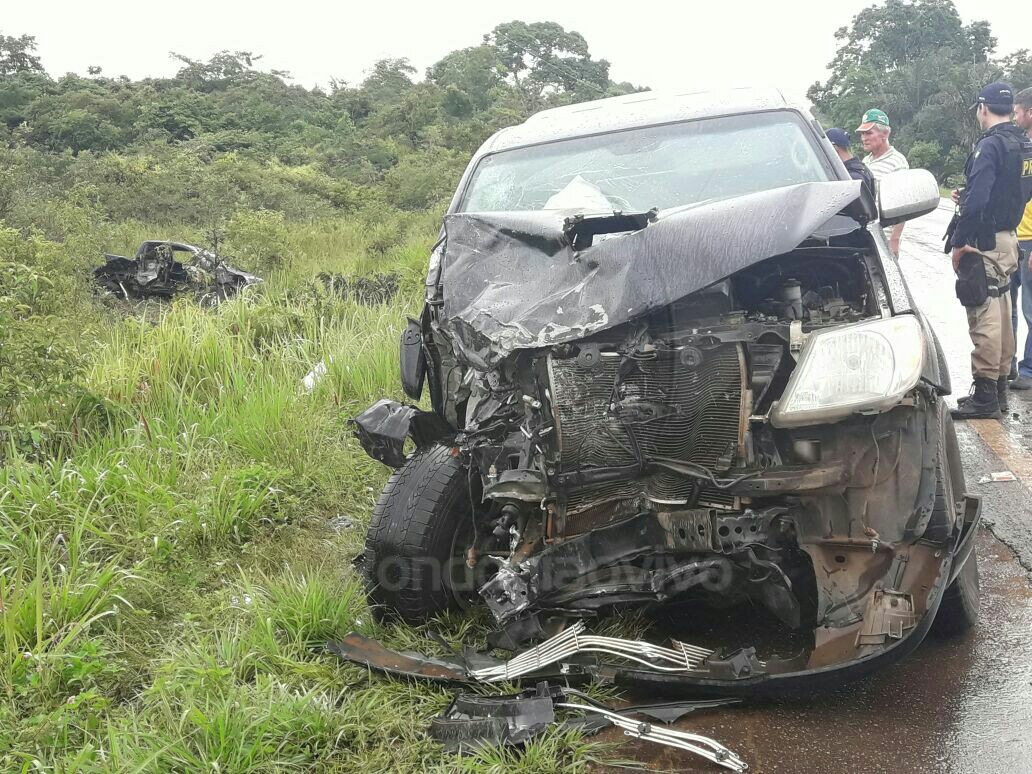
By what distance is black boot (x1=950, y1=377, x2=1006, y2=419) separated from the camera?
4.57 m

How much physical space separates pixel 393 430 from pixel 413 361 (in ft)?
1.73

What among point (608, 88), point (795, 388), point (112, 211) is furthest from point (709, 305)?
point (608, 88)

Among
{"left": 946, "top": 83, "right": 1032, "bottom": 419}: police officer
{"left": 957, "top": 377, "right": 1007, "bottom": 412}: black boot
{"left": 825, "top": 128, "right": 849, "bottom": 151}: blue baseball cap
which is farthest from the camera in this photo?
{"left": 825, "top": 128, "right": 849, "bottom": 151}: blue baseball cap

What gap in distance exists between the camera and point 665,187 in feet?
10.8

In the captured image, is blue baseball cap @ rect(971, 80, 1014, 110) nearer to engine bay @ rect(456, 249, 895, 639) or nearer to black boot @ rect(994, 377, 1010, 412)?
black boot @ rect(994, 377, 1010, 412)

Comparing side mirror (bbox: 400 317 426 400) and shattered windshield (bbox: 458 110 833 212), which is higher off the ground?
shattered windshield (bbox: 458 110 833 212)

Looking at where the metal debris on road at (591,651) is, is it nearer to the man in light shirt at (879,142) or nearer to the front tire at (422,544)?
the front tire at (422,544)

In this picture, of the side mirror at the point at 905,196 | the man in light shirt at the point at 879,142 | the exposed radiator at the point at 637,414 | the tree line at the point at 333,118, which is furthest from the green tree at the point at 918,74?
the exposed radiator at the point at 637,414

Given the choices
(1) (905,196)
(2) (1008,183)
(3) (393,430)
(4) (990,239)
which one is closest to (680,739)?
(3) (393,430)

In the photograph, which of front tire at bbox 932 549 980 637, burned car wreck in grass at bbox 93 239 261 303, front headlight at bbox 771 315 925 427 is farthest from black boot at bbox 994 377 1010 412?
burned car wreck in grass at bbox 93 239 261 303

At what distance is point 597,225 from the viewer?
101 inches

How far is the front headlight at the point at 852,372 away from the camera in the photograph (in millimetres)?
1952

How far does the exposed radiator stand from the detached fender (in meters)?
0.80

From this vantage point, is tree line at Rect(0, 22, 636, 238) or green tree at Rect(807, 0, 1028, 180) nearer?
tree line at Rect(0, 22, 636, 238)
